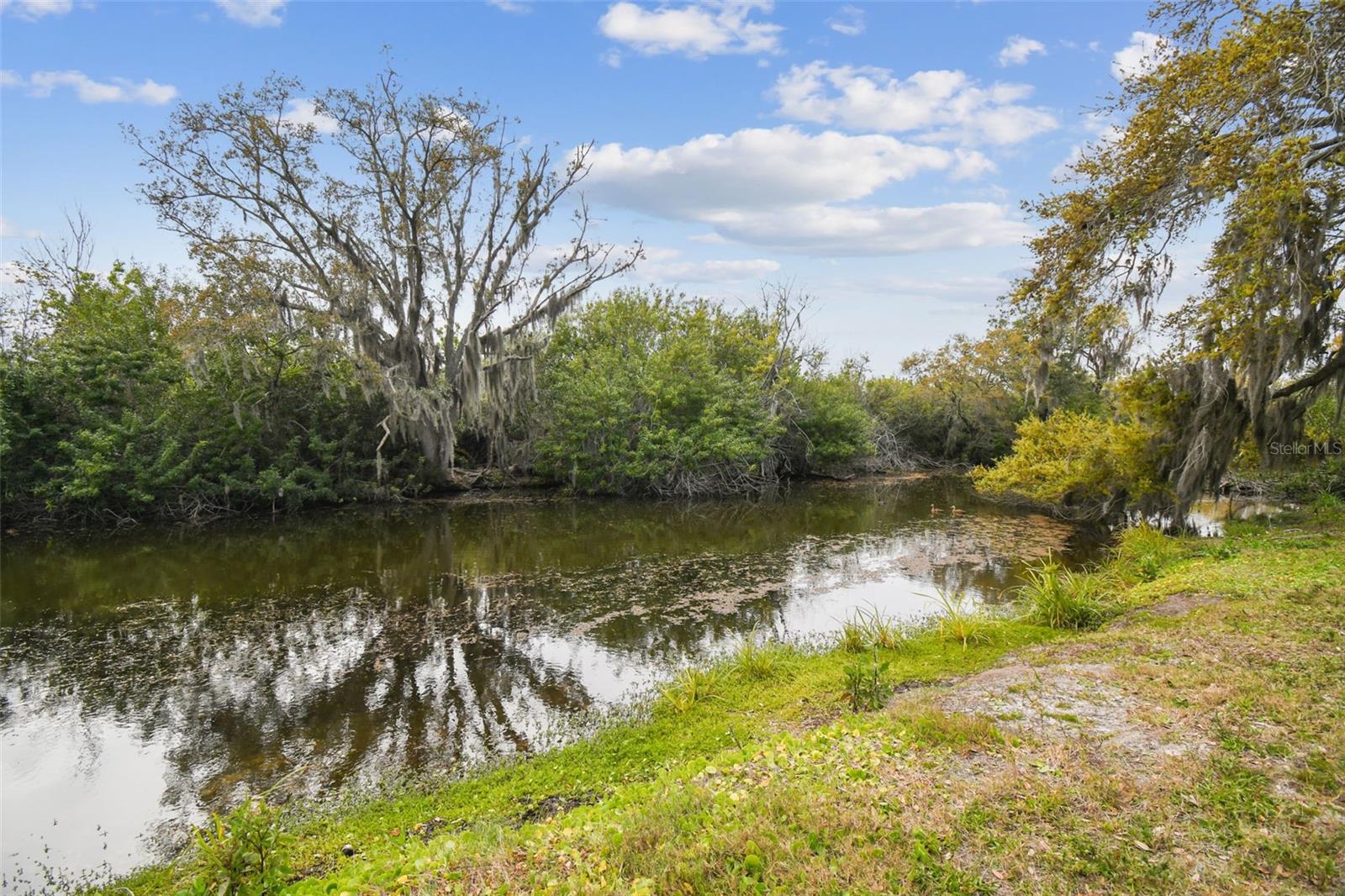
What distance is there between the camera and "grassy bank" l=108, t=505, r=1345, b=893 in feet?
10.1

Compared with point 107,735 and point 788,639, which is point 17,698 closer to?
point 107,735

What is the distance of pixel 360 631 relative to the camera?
898cm

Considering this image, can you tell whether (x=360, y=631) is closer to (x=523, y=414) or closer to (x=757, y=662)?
(x=757, y=662)

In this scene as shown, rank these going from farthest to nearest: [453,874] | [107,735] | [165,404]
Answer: [165,404] → [107,735] → [453,874]

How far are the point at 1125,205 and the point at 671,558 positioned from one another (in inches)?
366

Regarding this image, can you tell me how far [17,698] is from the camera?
7.02 metres

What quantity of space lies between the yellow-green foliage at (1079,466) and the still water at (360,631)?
927 mm

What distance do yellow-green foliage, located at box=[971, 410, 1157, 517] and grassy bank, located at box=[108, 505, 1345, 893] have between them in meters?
5.43

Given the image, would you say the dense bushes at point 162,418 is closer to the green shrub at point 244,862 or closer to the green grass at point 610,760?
the green grass at point 610,760

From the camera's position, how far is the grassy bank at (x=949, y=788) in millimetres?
3092

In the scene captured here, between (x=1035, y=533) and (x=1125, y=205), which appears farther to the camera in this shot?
(x=1035, y=533)

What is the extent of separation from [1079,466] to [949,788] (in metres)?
11.9

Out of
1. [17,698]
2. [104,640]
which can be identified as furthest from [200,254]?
[17,698]

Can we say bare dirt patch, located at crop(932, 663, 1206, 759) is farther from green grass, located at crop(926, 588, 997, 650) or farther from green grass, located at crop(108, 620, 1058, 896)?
green grass, located at crop(926, 588, 997, 650)
